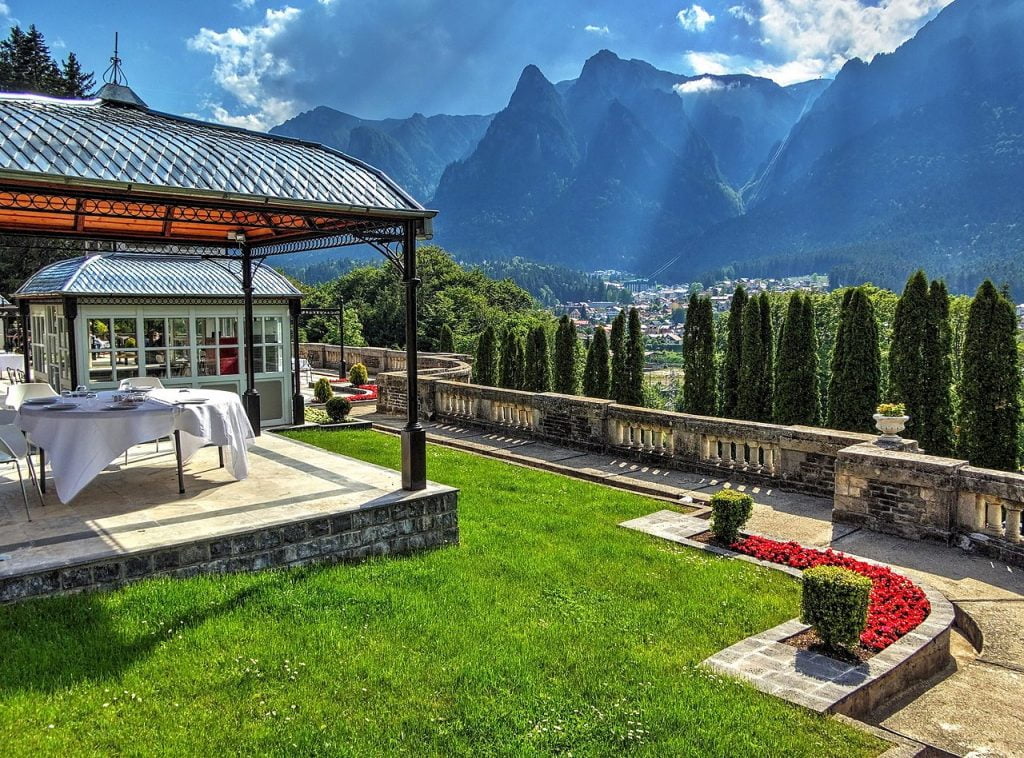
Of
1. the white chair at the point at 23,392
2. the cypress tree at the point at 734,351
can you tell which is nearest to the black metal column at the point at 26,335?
the white chair at the point at 23,392

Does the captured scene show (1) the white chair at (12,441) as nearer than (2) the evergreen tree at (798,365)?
Yes

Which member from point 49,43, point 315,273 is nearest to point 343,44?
point 315,273

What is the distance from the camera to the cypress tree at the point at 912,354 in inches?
487

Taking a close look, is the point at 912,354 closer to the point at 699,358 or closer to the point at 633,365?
the point at 699,358

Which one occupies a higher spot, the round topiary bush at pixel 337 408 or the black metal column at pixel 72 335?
the black metal column at pixel 72 335

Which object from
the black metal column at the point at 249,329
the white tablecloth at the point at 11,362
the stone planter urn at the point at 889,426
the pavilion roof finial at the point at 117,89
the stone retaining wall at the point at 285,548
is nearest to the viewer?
the stone retaining wall at the point at 285,548

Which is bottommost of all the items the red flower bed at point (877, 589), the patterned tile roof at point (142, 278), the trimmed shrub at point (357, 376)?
the red flower bed at point (877, 589)

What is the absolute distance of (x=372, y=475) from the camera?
763 cm

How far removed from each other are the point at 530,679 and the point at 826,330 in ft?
65.4

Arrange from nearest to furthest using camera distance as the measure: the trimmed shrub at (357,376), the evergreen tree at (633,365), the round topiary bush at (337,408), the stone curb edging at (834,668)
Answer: the stone curb edging at (834,668) < the round topiary bush at (337,408) < the evergreen tree at (633,365) < the trimmed shrub at (357,376)

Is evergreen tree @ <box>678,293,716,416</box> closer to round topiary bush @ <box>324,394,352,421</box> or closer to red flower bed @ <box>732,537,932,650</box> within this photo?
round topiary bush @ <box>324,394,352,421</box>

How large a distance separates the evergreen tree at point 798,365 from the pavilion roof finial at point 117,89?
1155 centimetres

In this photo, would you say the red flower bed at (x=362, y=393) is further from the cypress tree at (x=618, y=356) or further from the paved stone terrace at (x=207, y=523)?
the paved stone terrace at (x=207, y=523)

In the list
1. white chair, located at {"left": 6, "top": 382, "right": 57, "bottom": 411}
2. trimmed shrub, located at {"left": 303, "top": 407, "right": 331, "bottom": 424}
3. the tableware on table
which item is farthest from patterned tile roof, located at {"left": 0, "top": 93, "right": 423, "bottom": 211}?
trimmed shrub, located at {"left": 303, "top": 407, "right": 331, "bottom": 424}
